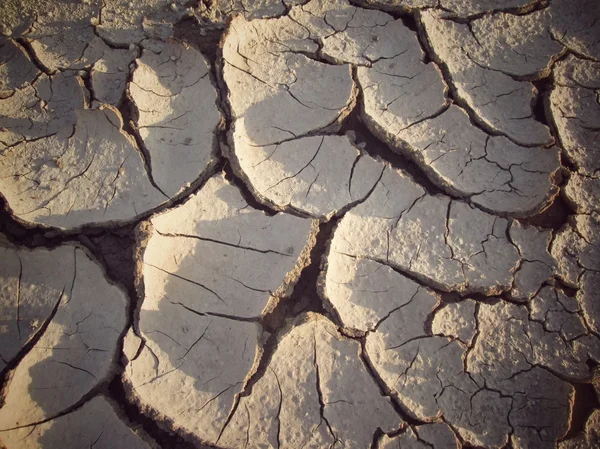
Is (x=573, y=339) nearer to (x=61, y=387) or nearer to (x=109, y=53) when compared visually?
(x=61, y=387)

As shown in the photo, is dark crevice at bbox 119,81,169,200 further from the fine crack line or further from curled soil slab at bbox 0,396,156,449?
curled soil slab at bbox 0,396,156,449

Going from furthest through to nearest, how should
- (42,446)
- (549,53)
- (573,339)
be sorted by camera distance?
1. (549,53)
2. (573,339)
3. (42,446)

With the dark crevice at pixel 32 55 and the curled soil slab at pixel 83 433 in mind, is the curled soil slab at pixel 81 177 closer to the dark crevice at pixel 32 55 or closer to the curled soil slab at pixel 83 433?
the dark crevice at pixel 32 55

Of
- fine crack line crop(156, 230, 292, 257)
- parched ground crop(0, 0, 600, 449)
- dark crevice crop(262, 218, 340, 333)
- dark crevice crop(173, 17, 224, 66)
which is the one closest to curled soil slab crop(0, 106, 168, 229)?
parched ground crop(0, 0, 600, 449)

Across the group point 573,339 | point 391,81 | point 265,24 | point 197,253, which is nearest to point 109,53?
point 265,24

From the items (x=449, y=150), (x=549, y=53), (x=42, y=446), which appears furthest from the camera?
(x=549, y=53)

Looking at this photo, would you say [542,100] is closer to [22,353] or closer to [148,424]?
[148,424]
